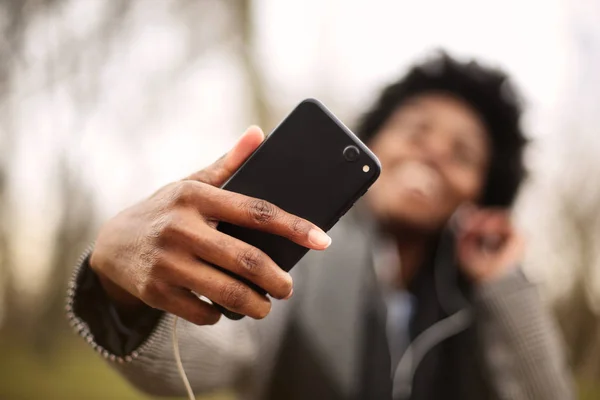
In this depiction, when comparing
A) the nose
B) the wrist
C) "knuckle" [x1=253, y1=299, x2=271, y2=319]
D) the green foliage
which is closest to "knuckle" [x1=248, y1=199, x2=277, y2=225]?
"knuckle" [x1=253, y1=299, x2=271, y2=319]

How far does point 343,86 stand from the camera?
4797 millimetres

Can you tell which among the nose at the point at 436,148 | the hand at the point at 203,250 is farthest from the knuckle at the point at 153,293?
the nose at the point at 436,148

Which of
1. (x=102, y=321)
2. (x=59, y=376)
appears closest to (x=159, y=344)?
(x=102, y=321)

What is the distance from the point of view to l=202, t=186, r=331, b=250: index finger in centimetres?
52

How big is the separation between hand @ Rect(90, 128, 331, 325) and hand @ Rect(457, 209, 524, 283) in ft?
4.34

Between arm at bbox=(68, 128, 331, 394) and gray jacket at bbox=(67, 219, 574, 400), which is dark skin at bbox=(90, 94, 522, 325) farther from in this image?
gray jacket at bbox=(67, 219, 574, 400)

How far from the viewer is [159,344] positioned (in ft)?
2.63

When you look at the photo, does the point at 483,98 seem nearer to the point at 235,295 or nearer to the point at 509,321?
the point at 509,321

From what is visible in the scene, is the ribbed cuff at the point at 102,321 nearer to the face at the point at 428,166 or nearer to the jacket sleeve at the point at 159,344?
the jacket sleeve at the point at 159,344

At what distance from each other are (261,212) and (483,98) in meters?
1.73

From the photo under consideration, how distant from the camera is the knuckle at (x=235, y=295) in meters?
0.53

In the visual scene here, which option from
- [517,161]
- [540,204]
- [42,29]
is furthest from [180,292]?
[540,204]

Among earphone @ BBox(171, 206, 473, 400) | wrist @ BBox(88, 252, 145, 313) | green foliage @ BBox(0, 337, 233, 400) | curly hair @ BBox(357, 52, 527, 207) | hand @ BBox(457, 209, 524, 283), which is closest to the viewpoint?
wrist @ BBox(88, 252, 145, 313)

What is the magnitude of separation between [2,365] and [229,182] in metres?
4.71
